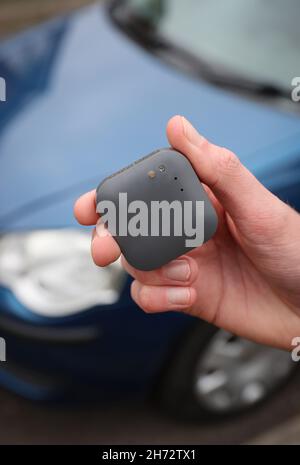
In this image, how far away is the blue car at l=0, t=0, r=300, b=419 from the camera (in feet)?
6.77

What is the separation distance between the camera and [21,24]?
16.7 feet

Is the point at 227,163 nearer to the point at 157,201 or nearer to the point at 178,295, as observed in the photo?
the point at 157,201

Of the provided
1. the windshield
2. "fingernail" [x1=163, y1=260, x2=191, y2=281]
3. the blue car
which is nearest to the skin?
"fingernail" [x1=163, y1=260, x2=191, y2=281]

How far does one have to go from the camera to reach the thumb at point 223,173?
1.30 m

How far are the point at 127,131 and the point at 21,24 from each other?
3230mm

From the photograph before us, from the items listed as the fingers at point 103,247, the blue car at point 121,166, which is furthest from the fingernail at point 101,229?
the blue car at point 121,166

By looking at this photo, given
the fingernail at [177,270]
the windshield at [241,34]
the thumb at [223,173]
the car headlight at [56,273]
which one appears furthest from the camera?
the windshield at [241,34]

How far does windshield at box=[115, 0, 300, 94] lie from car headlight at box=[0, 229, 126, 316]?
3.14 feet

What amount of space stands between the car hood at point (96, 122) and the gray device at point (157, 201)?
2.37 feet

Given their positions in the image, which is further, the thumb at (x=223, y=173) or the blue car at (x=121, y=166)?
the blue car at (x=121, y=166)

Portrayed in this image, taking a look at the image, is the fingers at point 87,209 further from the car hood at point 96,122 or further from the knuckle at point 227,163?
the car hood at point 96,122
